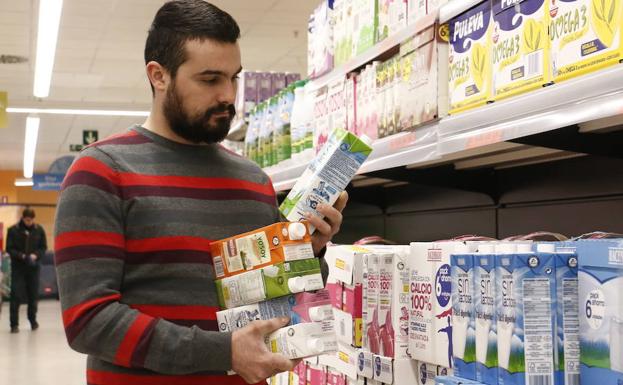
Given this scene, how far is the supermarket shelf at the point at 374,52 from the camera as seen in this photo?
2.22 meters

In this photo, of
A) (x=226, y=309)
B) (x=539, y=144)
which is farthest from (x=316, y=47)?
(x=226, y=309)

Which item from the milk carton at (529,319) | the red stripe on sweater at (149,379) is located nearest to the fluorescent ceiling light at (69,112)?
the red stripe on sweater at (149,379)

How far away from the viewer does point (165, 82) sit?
172 cm

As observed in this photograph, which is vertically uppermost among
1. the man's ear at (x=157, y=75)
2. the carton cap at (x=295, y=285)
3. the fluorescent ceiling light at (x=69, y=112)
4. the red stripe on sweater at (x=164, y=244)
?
the fluorescent ceiling light at (x=69, y=112)

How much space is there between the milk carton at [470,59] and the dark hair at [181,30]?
0.58 meters

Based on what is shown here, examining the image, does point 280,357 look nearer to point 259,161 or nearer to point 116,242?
point 116,242

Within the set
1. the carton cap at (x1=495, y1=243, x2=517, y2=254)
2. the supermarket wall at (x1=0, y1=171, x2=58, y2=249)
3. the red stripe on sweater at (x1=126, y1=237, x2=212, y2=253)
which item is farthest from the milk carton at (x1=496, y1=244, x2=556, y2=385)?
the supermarket wall at (x1=0, y1=171, x2=58, y2=249)

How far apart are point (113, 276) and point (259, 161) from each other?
2.52 m

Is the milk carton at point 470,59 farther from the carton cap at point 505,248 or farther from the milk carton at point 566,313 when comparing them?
the milk carton at point 566,313

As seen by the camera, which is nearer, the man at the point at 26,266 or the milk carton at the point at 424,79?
the milk carton at the point at 424,79

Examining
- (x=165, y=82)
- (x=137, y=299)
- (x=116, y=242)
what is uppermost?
(x=165, y=82)

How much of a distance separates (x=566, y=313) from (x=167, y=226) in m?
0.79

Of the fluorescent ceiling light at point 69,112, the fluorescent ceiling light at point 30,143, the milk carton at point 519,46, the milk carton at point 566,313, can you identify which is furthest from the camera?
the fluorescent ceiling light at point 30,143

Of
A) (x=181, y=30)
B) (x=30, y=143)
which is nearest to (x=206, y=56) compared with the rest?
(x=181, y=30)
